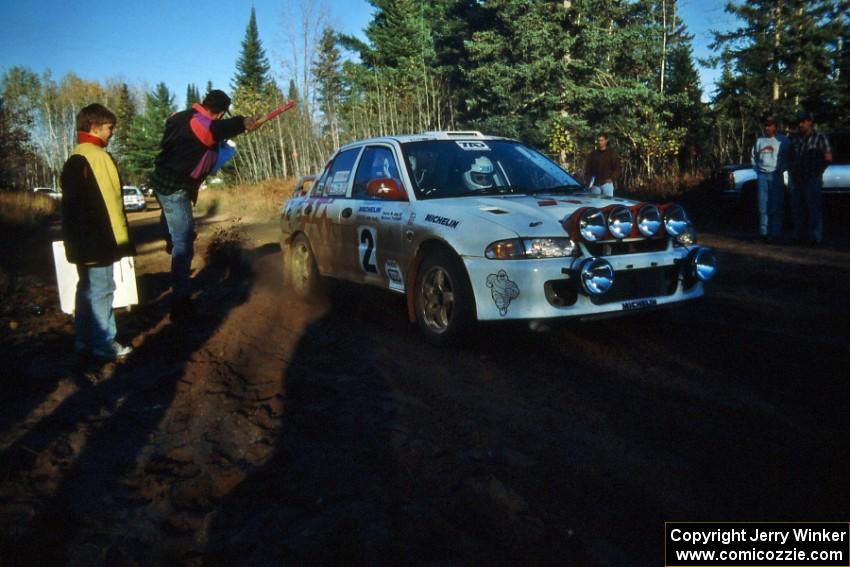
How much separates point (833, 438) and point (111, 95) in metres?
83.5

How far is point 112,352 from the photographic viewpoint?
508cm

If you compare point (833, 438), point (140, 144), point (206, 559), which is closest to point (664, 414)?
point (833, 438)

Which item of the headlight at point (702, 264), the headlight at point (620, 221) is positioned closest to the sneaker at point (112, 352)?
the headlight at point (620, 221)

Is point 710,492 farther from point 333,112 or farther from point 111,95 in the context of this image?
point 111,95

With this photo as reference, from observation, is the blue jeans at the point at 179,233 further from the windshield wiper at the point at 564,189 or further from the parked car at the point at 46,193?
the parked car at the point at 46,193

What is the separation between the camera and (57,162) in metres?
66.2

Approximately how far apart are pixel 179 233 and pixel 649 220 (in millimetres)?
4006

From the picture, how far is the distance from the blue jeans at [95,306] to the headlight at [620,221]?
3606mm

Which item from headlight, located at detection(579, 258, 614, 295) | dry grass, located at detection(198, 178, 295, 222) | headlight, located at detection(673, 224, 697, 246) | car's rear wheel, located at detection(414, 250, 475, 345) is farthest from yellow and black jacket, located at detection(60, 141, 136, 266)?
dry grass, located at detection(198, 178, 295, 222)

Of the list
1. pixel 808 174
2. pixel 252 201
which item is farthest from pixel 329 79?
pixel 808 174

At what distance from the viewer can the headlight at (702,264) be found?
4836 millimetres

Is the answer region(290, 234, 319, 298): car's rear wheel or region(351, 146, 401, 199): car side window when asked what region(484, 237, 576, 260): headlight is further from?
region(290, 234, 319, 298): car's rear wheel

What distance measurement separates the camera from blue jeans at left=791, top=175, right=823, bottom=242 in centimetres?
1002

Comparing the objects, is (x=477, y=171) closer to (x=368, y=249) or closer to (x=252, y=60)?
(x=368, y=249)
